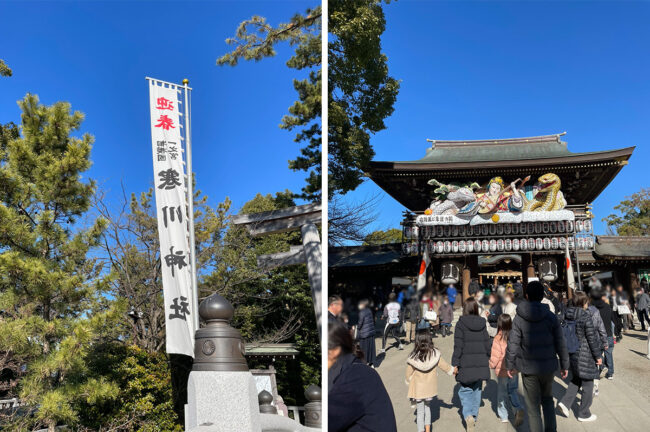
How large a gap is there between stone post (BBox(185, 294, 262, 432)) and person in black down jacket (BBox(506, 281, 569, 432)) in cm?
282

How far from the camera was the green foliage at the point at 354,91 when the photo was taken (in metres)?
1.83

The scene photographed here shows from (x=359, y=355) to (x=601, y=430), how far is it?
0.69 m

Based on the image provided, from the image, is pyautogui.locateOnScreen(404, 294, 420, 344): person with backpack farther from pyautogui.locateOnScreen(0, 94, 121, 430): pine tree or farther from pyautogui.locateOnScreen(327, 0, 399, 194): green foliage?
pyautogui.locateOnScreen(0, 94, 121, 430): pine tree

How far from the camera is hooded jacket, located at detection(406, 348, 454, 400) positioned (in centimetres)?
133

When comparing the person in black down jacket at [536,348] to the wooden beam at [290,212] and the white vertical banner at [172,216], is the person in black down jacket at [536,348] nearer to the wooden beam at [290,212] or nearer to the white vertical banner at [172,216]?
the wooden beam at [290,212]

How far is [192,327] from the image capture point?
7.35 m

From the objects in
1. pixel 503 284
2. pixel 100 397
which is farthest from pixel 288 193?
pixel 503 284

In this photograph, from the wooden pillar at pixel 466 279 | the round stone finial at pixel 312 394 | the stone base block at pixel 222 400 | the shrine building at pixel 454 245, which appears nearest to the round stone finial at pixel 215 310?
the stone base block at pixel 222 400

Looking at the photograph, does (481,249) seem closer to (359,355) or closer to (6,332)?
(359,355)

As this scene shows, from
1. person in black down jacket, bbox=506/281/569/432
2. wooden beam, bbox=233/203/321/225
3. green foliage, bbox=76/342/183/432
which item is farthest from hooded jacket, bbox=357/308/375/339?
green foliage, bbox=76/342/183/432

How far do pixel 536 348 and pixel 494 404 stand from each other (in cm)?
30

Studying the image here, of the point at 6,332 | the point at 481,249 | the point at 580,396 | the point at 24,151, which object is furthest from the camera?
the point at 24,151

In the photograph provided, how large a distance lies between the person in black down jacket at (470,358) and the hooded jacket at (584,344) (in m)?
0.46

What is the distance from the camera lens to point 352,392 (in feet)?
4.31
